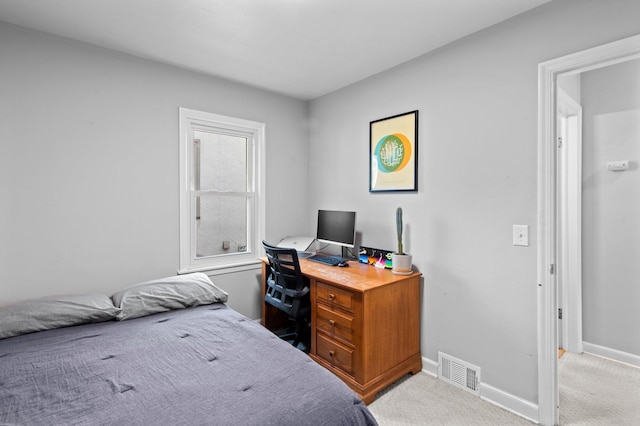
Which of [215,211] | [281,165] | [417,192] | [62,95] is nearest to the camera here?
[62,95]

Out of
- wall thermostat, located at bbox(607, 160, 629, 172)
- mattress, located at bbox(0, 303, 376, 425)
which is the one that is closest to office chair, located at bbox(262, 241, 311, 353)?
mattress, located at bbox(0, 303, 376, 425)

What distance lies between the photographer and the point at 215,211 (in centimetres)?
A: 313

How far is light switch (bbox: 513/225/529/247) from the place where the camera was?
194 centimetres

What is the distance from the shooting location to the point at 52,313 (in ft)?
5.90

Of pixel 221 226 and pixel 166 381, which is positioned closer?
pixel 166 381

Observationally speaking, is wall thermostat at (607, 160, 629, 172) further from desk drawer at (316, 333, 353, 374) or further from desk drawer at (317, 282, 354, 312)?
desk drawer at (316, 333, 353, 374)

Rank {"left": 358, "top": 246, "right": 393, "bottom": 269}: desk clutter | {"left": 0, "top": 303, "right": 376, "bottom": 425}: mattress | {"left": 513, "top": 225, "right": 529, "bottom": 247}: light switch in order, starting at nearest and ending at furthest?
{"left": 0, "top": 303, "right": 376, "bottom": 425}: mattress → {"left": 513, "top": 225, "right": 529, "bottom": 247}: light switch → {"left": 358, "top": 246, "right": 393, "bottom": 269}: desk clutter

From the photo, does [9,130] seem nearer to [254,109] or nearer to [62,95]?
[62,95]

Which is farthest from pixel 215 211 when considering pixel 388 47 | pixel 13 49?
pixel 388 47

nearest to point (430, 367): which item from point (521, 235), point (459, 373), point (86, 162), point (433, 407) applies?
point (459, 373)

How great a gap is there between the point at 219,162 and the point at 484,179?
2.36m

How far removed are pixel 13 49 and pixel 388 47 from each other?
2540 millimetres

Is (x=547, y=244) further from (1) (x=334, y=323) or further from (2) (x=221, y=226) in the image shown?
(2) (x=221, y=226)

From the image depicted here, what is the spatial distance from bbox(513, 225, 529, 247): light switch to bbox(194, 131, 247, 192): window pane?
2.44 m
